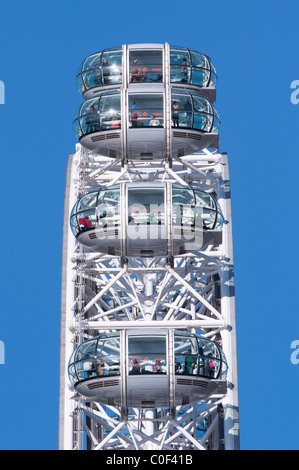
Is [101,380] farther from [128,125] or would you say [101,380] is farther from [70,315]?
[128,125]

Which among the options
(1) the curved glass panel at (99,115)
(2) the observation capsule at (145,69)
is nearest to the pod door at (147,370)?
(1) the curved glass panel at (99,115)

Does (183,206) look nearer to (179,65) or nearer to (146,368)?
(146,368)

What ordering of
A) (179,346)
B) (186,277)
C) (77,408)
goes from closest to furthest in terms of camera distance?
(179,346) → (77,408) → (186,277)

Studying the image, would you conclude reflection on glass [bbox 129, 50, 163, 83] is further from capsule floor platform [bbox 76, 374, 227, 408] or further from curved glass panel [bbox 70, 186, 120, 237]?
capsule floor platform [bbox 76, 374, 227, 408]

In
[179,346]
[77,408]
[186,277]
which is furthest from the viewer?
[186,277]

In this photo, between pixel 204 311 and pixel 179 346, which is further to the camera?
pixel 204 311

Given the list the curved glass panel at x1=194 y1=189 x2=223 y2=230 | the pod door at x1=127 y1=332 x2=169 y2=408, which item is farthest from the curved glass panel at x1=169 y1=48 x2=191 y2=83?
the pod door at x1=127 y1=332 x2=169 y2=408

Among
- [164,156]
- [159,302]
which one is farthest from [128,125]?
[159,302]
